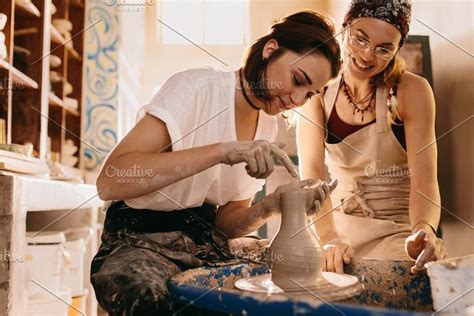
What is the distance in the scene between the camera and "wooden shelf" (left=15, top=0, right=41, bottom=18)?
1988mm

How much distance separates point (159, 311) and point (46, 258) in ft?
3.23

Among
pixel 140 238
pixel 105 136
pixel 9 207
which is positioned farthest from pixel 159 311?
pixel 105 136

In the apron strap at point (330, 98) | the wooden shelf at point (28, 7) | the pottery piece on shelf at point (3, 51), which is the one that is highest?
the wooden shelf at point (28, 7)

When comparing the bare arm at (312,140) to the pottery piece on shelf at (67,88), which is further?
the pottery piece on shelf at (67,88)

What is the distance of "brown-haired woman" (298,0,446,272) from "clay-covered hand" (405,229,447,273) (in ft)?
0.59

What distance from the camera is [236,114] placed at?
1.25m

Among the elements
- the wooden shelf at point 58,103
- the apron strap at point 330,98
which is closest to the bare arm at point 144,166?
the apron strap at point 330,98

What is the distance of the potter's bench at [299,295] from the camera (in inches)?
27.1

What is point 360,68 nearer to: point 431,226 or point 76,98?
point 431,226

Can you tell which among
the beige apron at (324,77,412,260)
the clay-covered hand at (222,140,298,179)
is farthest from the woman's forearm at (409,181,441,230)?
the clay-covered hand at (222,140,298,179)

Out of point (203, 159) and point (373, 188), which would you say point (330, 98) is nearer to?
point (373, 188)

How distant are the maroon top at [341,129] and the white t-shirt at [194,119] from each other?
49 cm

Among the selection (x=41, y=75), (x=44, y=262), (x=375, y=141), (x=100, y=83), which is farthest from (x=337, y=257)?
(x=100, y=83)

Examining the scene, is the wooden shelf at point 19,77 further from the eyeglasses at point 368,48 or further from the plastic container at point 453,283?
the plastic container at point 453,283
